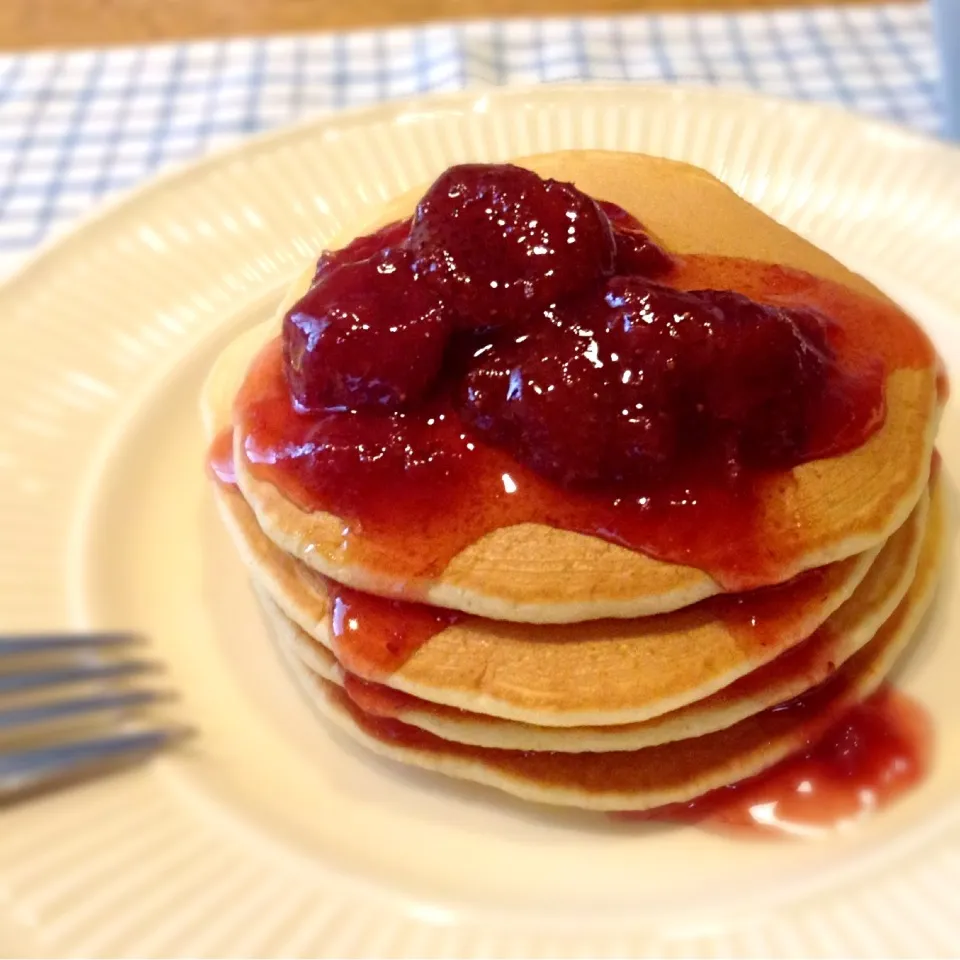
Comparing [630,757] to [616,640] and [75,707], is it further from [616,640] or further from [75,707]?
[75,707]

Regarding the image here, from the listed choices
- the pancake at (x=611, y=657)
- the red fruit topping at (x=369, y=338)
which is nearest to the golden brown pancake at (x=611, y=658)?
the pancake at (x=611, y=657)

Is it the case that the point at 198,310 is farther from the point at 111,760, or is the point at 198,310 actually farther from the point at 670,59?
the point at 670,59

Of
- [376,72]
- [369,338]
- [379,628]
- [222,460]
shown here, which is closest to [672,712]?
[379,628]

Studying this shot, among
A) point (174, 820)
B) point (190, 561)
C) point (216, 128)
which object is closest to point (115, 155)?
point (216, 128)

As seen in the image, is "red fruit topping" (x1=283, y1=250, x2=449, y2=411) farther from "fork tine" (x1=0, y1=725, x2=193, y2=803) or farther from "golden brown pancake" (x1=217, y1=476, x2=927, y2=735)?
"fork tine" (x1=0, y1=725, x2=193, y2=803)

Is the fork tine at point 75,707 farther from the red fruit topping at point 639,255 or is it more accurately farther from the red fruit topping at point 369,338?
the red fruit topping at point 639,255

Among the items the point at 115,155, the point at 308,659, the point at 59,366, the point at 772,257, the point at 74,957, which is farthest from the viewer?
the point at 115,155
